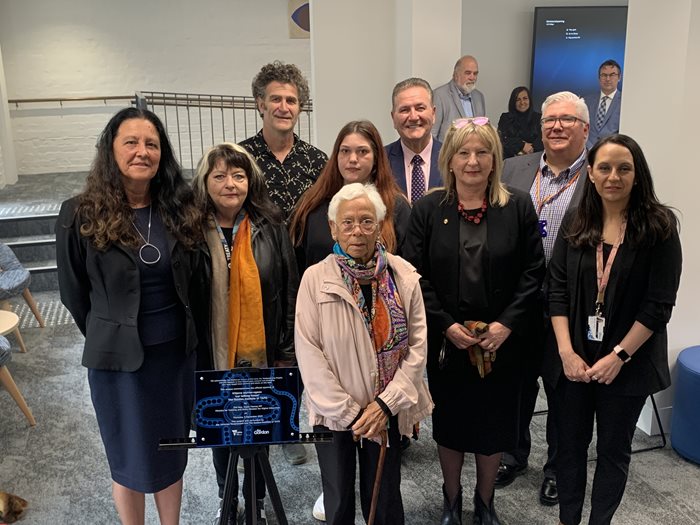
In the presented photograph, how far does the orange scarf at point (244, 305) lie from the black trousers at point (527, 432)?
1114mm

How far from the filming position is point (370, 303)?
2078 millimetres

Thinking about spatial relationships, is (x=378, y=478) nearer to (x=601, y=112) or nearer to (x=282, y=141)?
(x=282, y=141)

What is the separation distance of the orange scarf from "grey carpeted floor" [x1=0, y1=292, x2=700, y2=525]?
2.89ft

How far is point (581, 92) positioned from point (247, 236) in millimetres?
7034

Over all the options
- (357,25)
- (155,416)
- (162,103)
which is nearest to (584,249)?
(155,416)

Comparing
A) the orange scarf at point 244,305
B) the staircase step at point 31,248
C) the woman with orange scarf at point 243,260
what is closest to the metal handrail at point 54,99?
the staircase step at point 31,248

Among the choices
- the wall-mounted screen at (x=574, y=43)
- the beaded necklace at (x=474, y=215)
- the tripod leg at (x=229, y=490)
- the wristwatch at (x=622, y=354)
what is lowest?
the tripod leg at (x=229, y=490)

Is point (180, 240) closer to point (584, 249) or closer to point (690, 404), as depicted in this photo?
point (584, 249)

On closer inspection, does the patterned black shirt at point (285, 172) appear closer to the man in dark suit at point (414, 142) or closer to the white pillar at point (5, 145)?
the man in dark suit at point (414, 142)

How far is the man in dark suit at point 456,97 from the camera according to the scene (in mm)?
4617

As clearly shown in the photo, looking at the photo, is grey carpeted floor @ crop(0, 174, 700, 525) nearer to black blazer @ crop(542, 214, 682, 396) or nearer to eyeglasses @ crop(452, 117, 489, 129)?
black blazer @ crop(542, 214, 682, 396)

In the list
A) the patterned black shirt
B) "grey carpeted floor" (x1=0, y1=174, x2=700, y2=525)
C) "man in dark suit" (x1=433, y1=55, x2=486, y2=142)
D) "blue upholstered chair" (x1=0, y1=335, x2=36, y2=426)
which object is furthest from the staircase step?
the patterned black shirt

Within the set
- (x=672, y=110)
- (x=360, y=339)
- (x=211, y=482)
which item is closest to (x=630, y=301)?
(x=360, y=339)

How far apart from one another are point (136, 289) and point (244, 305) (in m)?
0.40
